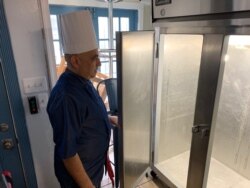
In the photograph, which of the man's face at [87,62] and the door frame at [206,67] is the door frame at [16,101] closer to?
the man's face at [87,62]

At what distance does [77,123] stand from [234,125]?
1322mm

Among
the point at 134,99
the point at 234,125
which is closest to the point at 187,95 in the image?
the point at 234,125

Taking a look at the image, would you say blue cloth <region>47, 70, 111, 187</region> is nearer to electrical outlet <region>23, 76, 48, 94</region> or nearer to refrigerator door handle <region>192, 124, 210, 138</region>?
electrical outlet <region>23, 76, 48, 94</region>

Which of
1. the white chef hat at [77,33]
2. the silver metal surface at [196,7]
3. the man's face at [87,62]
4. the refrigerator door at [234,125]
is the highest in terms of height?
the silver metal surface at [196,7]

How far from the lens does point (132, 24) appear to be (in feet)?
11.9

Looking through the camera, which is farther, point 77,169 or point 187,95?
point 187,95

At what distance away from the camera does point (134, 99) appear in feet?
3.95

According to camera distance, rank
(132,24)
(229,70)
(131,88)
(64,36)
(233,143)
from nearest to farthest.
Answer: (64,36)
(131,88)
(229,70)
(233,143)
(132,24)

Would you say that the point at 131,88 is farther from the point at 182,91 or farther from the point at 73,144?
the point at 182,91

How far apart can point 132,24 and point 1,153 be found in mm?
3086

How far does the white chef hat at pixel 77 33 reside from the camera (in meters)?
0.91

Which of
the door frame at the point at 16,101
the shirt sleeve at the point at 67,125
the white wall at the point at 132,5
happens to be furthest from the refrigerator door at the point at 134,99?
the white wall at the point at 132,5

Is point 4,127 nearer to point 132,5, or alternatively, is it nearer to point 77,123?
point 77,123

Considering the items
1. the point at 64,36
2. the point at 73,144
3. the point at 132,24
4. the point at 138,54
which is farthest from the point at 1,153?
the point at 132,24
